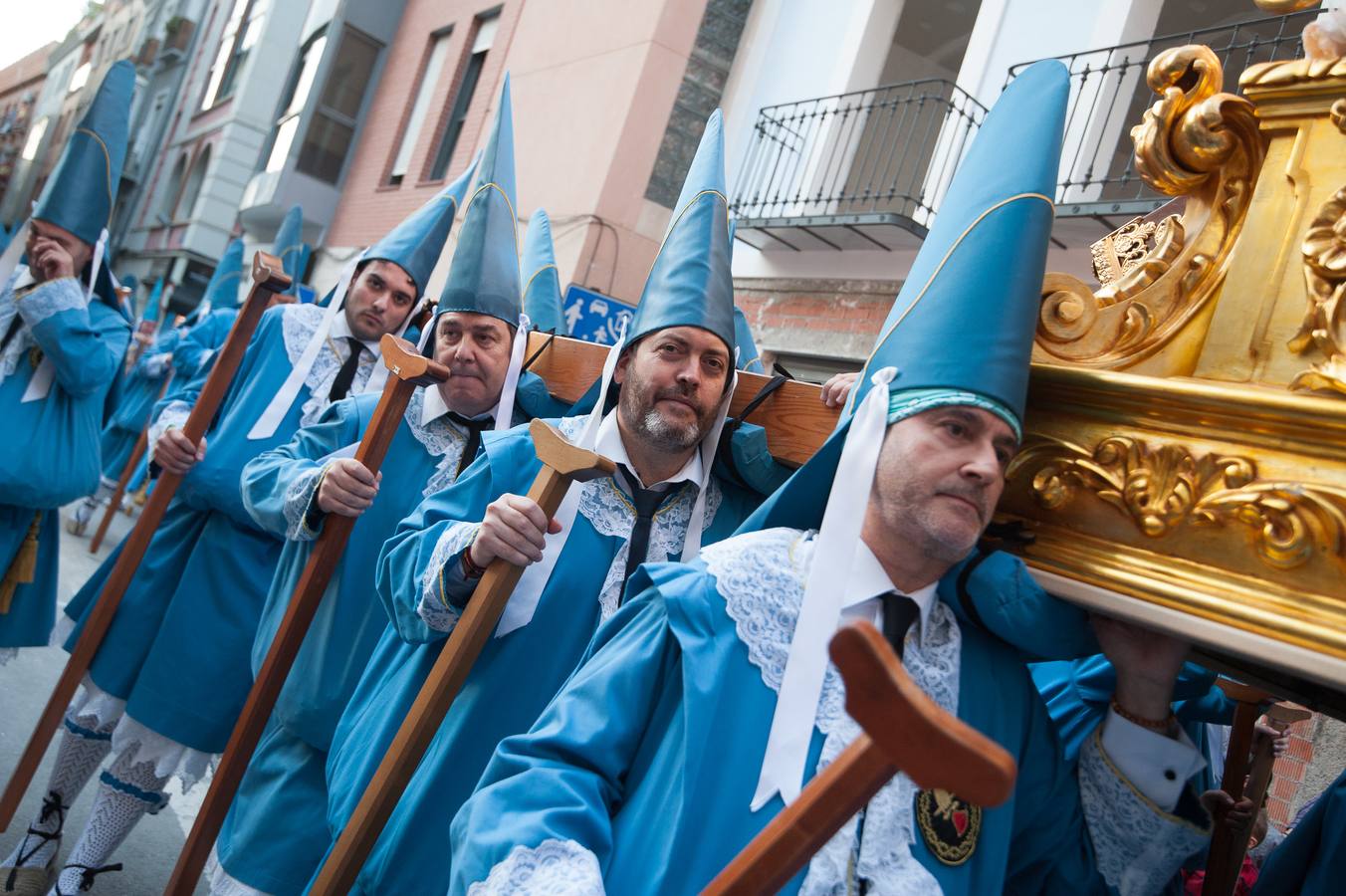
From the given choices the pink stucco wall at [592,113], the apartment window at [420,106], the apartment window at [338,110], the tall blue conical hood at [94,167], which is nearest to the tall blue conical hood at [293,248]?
the pink stucco wall at [592,113]

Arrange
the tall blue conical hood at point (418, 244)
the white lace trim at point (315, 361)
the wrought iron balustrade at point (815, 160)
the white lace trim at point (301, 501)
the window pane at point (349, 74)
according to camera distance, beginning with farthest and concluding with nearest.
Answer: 1. the window pane at point (349, 74)
2. the wrought iron balustrade at point (815, 160)
3. the tall blue conical hood at point (418, 244)
4. the white lace trim at point (315, 361)
5. the white lace trim at point (301, 501)

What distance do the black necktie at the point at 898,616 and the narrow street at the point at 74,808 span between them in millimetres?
3365

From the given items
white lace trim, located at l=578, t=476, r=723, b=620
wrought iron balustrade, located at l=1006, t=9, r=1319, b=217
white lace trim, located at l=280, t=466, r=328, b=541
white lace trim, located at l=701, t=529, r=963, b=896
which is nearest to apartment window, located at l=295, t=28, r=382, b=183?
wrought iron balustrade, located at l=1006, t=9, r=1319, b=217

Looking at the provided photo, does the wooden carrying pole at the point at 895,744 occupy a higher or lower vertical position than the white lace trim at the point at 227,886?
higher

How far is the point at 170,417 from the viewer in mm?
4941

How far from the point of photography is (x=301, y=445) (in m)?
3.81

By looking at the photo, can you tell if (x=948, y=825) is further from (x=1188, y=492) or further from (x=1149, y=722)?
(x=1188, y=492)

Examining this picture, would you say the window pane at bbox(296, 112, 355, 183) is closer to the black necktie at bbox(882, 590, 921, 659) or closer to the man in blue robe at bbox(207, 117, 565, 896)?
the man in blue robe at bbox(207, 117, 565, 896)

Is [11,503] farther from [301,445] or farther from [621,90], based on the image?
[621,90]

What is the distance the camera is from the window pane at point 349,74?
1786 cm

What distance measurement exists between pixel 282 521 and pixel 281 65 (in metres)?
20.7

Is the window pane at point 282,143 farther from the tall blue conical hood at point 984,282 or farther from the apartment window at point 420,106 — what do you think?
the tall blue conical hood at point 984,282

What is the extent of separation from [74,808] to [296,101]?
56.3ft

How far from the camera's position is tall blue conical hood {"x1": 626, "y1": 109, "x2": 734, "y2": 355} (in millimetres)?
2861
